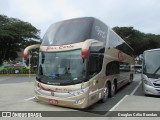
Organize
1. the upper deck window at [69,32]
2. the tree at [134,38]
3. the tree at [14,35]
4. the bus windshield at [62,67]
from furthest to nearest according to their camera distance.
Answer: the tree at [134,38] → the tree at [14,35] → the upper deck window at [69,32] → the bus windshield at [62,67]

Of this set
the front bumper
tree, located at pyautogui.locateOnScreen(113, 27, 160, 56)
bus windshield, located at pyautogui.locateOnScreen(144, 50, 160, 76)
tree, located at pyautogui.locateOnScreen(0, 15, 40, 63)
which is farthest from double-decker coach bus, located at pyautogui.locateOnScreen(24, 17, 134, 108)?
tree, located at pyautogui.locateOnScreen(113, 27, 160, 56)

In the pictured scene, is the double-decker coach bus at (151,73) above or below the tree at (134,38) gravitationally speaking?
below

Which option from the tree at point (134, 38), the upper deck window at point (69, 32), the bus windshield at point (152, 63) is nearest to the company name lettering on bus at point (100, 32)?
the upper deck window at point (69, 32)

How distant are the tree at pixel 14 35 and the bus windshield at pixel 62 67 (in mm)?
29688

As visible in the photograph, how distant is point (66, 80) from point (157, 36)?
174ft

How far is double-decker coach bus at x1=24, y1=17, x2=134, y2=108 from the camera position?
300 inches

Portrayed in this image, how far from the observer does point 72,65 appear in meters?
7.89

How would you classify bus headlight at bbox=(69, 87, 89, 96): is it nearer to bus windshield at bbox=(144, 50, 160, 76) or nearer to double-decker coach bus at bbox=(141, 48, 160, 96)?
double-decker coach bus at bbox=(141, 48, 160, 96)

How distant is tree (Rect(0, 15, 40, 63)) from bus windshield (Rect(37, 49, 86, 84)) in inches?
1169

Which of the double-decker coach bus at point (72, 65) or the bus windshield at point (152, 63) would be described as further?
the bus windshield at point (152, 63)

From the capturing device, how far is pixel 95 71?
8.48 metres

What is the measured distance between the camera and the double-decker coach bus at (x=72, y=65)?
7.61 metres

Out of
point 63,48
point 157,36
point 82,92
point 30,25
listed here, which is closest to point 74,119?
point 82,92

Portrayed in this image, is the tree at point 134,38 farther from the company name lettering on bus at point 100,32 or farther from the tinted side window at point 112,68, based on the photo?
the company name lettering on bus at point 100,32
